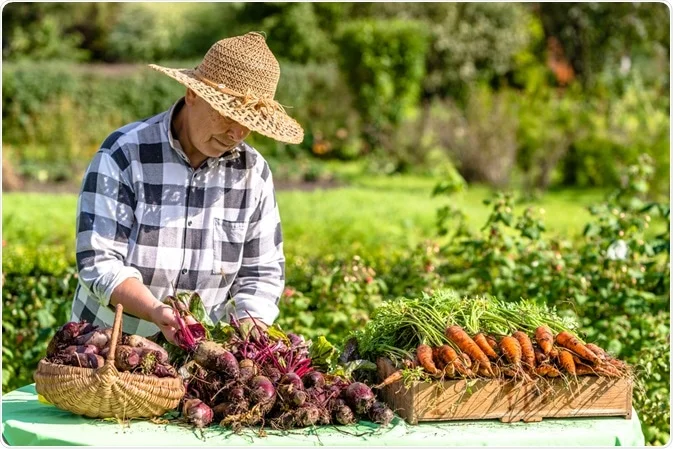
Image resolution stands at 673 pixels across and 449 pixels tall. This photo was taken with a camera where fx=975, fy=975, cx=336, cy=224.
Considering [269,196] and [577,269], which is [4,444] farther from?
[577,269]

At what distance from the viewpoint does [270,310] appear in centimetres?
336

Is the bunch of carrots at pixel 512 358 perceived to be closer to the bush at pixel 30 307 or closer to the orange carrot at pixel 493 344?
the orange carrot at pixel 493 344

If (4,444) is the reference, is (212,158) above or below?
above

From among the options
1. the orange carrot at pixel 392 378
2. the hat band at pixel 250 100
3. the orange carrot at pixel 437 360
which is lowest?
the orange carrot at pixel 392 378

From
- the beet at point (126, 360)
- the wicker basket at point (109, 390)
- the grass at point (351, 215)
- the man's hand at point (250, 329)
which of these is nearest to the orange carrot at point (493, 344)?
the man's hand at point (250, 329)

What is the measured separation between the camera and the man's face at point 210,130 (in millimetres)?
3217

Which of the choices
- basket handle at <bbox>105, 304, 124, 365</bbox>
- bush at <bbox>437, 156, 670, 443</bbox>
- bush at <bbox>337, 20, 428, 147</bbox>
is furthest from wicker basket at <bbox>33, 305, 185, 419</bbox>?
bush at <bbox>337, 20, 428, 147</bbox>

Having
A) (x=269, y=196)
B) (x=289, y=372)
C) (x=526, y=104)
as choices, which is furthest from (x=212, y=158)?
(x=526, y=104)

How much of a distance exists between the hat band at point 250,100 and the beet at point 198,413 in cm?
99

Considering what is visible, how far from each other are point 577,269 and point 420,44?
1069 cm

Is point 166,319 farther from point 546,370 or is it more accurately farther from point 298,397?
point 546,370

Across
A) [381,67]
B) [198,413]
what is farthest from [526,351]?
[381,67]

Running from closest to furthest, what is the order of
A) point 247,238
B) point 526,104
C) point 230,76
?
point 230,76 → point 247,238 → point 526,104

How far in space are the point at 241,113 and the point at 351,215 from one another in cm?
710
